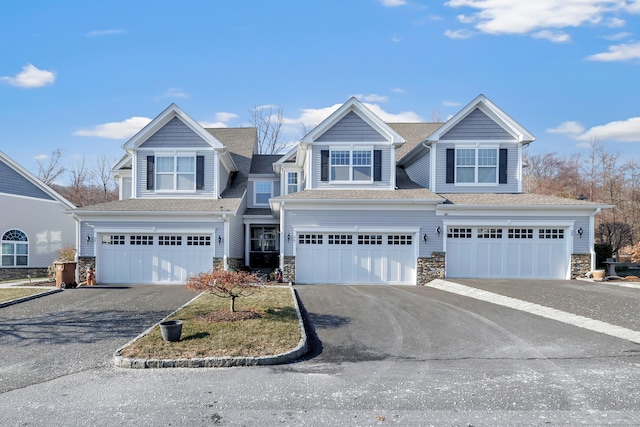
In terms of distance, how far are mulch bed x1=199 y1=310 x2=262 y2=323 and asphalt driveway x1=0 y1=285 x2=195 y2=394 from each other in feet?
4.39

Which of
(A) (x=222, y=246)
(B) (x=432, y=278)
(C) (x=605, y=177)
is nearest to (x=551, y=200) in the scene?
(B) (x=432, y=278)

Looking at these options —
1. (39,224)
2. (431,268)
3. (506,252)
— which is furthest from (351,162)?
(39,224)

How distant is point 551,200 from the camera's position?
1695 cm

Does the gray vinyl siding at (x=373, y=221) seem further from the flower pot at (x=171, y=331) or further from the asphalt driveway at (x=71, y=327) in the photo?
the flower pot at (x=171, y=331)

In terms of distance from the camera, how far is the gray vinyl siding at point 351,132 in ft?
58.1

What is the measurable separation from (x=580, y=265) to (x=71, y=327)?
17.4m

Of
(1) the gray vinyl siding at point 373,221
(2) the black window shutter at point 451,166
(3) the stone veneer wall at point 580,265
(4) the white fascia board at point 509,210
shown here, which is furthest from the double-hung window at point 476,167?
(3) the stone veneer wall at point 580,265

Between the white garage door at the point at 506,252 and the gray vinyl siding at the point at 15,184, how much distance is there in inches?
813

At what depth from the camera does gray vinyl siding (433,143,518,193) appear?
17.8 m

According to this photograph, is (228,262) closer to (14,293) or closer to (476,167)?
(14,293)

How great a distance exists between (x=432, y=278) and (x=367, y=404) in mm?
11823

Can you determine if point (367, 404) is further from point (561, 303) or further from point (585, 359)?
point (561, 303)

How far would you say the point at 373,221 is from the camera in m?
16.5

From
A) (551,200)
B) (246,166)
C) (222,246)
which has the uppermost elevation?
(246,166)
